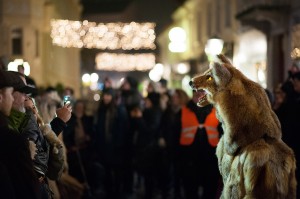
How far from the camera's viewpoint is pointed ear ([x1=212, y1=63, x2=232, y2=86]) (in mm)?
5797

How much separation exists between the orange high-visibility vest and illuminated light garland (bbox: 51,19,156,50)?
102 ft

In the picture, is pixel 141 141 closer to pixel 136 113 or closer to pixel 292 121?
pixel 136 113

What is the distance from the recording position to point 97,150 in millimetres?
14422

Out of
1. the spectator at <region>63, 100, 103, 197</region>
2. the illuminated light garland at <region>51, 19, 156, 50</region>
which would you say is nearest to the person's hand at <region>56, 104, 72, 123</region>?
the spectator at <region>63, 100, 103, 197</region>

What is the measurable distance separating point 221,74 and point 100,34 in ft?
157

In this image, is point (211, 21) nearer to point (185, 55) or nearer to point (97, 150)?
point (185, 55)

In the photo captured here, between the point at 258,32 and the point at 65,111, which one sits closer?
the point at 65,111

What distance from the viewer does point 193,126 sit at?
37.3 feet

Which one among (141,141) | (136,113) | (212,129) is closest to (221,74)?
(212,129)

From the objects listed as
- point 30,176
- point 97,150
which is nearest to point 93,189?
point 97,150

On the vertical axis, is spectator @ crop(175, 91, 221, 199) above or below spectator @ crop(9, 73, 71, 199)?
below

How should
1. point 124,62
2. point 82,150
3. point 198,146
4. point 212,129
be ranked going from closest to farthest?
point 212,129 < point 198,146 < point 82,150 < point 124,62

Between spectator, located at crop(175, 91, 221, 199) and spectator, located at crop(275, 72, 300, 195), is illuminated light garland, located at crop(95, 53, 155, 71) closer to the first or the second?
spectator, located at crop(175, 91, 221, 199)

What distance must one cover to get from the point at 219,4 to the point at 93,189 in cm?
2390
